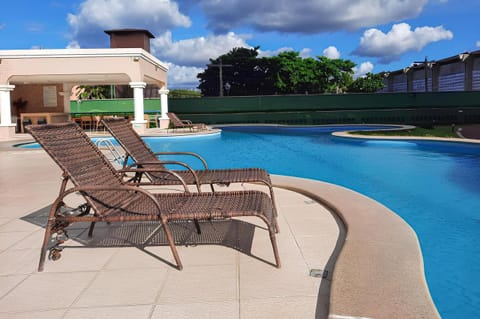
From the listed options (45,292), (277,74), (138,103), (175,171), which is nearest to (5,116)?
(138,103)

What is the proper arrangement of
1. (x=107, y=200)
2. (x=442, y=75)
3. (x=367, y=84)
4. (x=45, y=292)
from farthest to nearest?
1. (x=367, y=84)
2. (x=442, y=75)
3. (x=107, y=200)
4. (x=45, y=292)

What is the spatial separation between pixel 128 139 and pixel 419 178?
5.47 m

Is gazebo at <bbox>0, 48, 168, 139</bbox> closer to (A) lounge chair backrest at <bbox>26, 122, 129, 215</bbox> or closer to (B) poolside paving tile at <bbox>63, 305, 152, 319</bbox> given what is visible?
(A) lounge chair backrest at <bbox>26, 122, 129, 215</bbox>

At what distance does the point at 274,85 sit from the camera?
132 feet

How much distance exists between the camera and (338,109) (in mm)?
26078

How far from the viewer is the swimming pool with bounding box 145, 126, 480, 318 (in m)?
3.17

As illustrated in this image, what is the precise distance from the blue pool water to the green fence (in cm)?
978

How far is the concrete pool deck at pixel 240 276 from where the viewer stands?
6.77 feet

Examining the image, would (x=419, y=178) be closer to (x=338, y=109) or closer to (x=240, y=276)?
(x=240, y=276)

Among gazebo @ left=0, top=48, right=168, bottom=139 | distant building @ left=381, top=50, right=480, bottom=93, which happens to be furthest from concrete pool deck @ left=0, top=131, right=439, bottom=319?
distant building @ left=381, top=50, right=480, bottom=93

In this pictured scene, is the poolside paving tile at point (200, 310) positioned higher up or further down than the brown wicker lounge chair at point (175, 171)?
further down

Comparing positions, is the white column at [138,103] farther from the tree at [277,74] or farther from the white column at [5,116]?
the tree at [277,74]

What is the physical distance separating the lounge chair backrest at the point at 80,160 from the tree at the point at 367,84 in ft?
131

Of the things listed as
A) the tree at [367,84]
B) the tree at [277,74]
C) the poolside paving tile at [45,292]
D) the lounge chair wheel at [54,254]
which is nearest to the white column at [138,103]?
the lounge chair wheel at [54,254]
